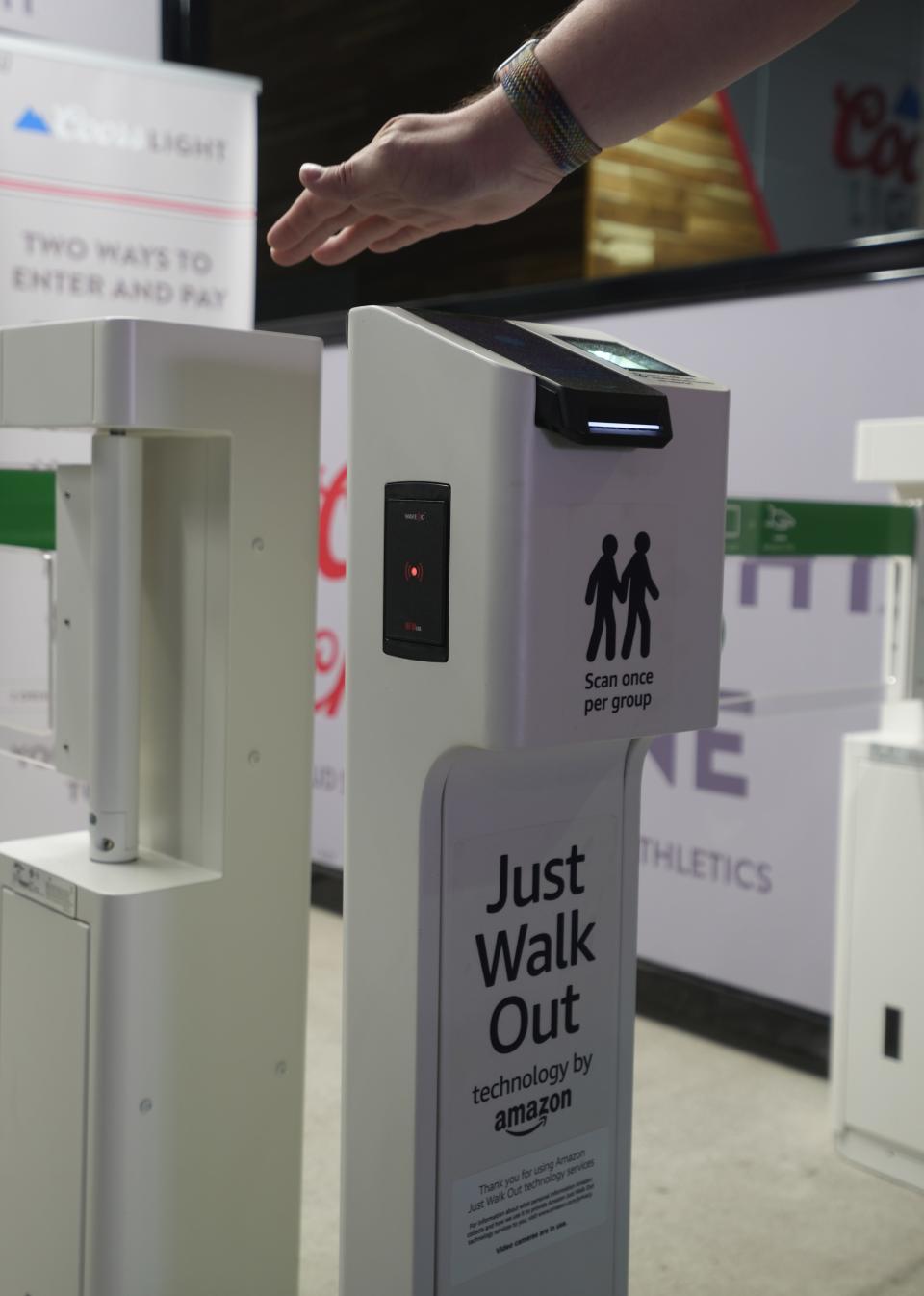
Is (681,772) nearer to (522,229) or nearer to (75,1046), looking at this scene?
(522,229)

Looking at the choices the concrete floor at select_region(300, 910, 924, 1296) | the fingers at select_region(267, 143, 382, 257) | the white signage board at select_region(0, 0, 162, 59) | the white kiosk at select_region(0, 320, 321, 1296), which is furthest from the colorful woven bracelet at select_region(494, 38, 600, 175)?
the white signage board at select_region(0, 0, 162, 59)

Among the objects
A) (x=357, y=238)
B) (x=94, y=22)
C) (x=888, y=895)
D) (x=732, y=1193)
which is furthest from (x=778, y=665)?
(x=94, y=22)

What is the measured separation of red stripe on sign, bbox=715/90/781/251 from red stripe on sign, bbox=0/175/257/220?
46.7 inches

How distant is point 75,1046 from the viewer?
1602 millimetres

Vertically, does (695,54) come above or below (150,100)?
below

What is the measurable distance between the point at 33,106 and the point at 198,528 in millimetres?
1984

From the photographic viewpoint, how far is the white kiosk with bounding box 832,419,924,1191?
2.56 metres

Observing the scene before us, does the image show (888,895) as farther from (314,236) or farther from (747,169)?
(747,169)

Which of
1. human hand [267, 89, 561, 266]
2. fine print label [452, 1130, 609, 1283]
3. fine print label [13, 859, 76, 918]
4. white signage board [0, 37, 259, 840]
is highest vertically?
white signage board [0, 37, 259, 840]

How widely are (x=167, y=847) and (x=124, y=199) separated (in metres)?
2.08

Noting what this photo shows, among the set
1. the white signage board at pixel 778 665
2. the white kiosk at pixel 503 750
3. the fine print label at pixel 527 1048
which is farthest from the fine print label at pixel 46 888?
the white signage board at pixel 778 665

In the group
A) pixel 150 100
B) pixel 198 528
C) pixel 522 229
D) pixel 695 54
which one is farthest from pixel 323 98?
pixel 695 54

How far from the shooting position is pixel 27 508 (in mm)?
1837

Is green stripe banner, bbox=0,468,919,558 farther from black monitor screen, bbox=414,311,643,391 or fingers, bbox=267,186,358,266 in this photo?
black monitor screen, bbox=414,311,643,391
